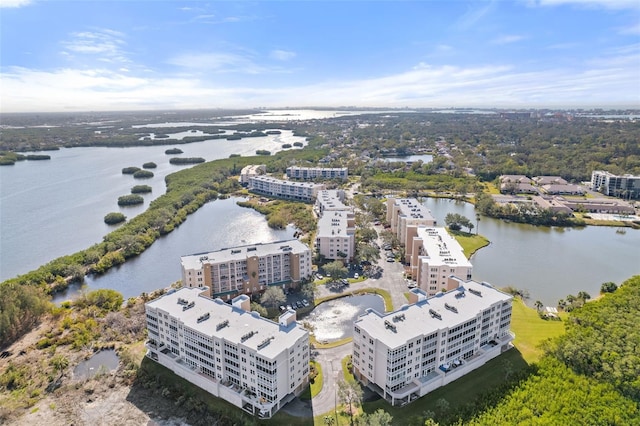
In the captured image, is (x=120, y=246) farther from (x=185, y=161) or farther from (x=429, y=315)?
(x=185, y=161)

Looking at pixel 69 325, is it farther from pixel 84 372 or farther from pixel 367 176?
pixel 367 176

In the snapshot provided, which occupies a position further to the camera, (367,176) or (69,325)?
(367,176)

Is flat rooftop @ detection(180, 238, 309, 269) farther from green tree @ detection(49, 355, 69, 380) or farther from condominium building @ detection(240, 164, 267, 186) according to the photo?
condominium building @ detection(240, 164, 267, 186)

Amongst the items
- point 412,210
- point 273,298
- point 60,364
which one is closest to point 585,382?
point 273,298

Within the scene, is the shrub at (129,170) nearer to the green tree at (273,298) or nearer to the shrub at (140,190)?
the shrub at (140,190)

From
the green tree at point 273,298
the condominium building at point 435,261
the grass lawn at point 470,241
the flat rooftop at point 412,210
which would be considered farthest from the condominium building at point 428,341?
the grass lawn at point 470,241

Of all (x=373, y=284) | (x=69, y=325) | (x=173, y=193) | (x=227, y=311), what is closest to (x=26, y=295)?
(x=69, y=325)

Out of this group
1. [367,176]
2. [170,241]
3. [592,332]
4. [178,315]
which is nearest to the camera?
[178,315]
